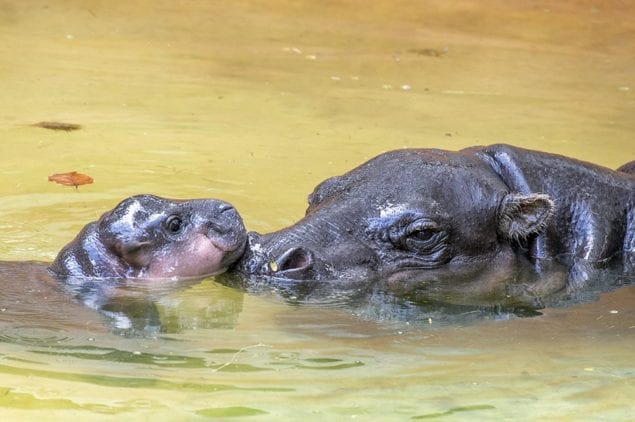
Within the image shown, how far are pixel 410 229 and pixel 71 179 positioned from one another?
8.70 ft

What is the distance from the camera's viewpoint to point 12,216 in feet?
23.5

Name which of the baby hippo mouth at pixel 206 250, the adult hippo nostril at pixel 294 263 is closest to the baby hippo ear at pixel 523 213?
the adult hippo nostril at pixel 294 263

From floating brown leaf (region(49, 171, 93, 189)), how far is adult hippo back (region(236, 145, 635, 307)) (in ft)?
6.37

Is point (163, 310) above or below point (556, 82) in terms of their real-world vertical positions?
below

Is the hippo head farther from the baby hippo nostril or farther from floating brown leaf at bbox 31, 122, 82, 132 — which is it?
floating brown leaf at bbox 31, 122, 82, 132

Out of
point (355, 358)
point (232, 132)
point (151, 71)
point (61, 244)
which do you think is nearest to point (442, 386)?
point (355, 358)

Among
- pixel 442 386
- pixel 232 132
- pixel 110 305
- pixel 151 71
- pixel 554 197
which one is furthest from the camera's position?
pixel 151 71

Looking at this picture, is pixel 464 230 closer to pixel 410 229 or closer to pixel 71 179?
pixel 410 229

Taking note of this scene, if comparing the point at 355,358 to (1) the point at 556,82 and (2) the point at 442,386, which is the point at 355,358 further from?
(1) the point at 556,82

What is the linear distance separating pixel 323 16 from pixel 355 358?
27.5 ft

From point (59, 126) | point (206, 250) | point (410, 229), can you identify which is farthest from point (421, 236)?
point (59, 126)

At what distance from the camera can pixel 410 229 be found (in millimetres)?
6047

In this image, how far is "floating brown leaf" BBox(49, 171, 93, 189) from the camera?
784 centimetres

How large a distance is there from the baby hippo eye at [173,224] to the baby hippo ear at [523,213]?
1.54m
